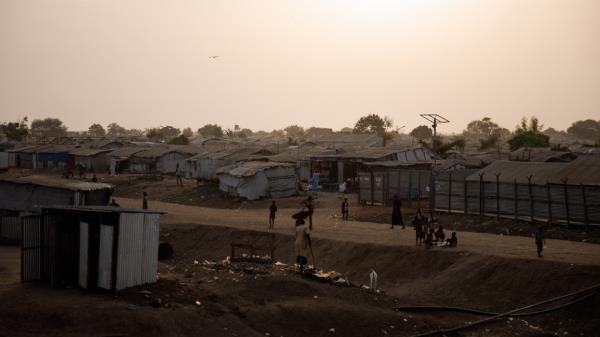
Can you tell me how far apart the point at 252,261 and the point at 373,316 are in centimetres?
613

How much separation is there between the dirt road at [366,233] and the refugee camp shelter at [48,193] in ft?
14.1

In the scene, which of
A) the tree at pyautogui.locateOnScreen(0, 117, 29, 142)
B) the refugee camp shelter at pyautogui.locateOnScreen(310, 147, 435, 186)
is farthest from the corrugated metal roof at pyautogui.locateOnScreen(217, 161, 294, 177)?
the tree at pyautogui.locateOnScreen(0, 117, 29, 142)

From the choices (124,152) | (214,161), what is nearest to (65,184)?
(214,161)

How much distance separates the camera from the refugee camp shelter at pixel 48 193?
1194 inches

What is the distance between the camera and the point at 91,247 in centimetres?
1655

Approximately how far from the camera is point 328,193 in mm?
48375

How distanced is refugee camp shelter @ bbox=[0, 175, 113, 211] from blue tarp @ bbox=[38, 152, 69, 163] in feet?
137

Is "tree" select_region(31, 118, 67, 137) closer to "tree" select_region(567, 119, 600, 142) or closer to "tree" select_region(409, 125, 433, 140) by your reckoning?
"tree" select_region(409, 125, 433, 140)

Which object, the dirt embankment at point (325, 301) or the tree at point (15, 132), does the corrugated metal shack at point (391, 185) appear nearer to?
the dirt embankment at point (325, 301)

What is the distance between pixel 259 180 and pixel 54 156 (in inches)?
1516

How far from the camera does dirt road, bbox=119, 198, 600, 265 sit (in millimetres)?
23031

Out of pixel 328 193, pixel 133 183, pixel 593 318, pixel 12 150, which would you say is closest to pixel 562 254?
pixel 593 318

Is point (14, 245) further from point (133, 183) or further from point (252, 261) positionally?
point (133, 183)

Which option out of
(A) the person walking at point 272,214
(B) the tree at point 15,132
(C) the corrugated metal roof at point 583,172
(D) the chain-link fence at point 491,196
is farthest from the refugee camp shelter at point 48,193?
(B) the tree at point 15,132
